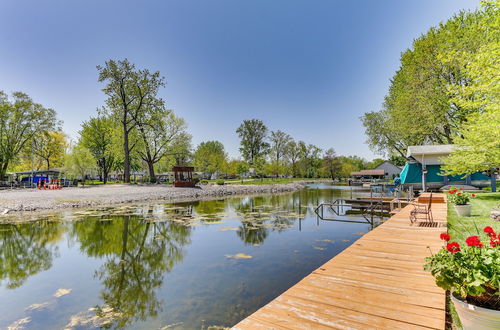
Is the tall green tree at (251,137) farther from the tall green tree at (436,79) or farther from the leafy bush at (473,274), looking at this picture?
the leafy bush at (473,274)

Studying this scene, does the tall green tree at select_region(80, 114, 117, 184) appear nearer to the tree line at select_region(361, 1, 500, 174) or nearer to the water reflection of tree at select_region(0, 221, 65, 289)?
the water reflection of tree at select_region(0, 221, 65, 289)

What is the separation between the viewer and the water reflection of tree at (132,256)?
5.78 m

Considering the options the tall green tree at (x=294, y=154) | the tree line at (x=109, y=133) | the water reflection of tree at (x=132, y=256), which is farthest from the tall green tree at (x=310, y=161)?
the water reflection of tree at (x=132, y=256)

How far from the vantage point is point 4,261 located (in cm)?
834

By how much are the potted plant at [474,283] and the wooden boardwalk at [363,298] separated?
1.74 feet

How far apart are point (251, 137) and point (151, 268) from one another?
69276 mm

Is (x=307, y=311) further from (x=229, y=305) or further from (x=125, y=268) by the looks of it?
(x=125, y=268)

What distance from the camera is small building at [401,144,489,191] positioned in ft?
70.9

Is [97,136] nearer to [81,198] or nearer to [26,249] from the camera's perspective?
[81,198]

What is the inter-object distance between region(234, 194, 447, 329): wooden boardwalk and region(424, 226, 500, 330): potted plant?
532 mm

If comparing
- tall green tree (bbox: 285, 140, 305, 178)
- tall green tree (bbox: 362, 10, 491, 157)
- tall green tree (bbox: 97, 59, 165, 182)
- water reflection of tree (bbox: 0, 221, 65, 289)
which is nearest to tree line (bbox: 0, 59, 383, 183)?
tall green tree (bbox: 97, 59, 165, 182)

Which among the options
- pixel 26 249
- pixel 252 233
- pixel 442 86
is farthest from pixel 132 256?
pixel 442 86

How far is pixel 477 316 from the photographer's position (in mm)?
2533

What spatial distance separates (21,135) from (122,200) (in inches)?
1143
